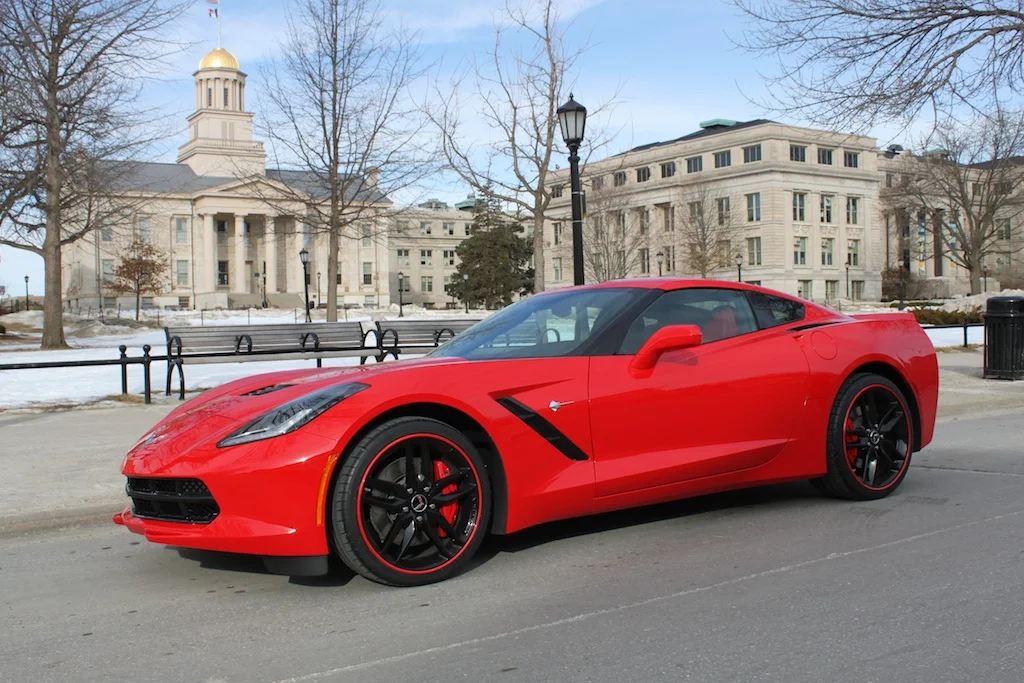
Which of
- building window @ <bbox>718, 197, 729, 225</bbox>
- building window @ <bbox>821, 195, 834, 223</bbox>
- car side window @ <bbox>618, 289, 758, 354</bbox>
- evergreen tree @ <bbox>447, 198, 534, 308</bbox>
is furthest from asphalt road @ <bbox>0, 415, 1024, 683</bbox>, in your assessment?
building window @ <bbox>821, 195, 834, 223</bbox>

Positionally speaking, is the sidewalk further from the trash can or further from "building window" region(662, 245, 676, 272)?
"building window" region(662, 245, 676, 272)

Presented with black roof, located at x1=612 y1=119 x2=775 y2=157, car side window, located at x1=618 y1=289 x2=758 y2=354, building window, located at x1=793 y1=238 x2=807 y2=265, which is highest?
black roof, located at x1=612 y1=119 x2=775 y2=157

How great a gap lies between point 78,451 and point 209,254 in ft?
302

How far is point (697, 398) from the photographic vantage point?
194 inches

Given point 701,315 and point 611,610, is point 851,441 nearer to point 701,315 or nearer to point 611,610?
point 701,315

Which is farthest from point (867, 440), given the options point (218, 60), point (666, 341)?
point (218, 60)

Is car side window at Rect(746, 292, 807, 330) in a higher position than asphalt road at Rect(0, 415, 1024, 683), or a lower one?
higher

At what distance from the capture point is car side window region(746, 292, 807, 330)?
556cm

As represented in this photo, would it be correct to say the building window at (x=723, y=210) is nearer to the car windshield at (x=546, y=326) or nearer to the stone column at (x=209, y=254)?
the stone column at (x=209, y=254)

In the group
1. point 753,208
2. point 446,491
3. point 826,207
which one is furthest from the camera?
point 826,207

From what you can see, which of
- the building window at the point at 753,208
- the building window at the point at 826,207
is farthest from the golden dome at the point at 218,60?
the building window at the point at 826,207

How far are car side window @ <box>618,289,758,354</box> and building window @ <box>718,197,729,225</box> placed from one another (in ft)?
253

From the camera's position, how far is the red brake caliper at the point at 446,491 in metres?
4.19

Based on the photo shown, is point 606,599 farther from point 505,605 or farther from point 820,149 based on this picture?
point 820,149
